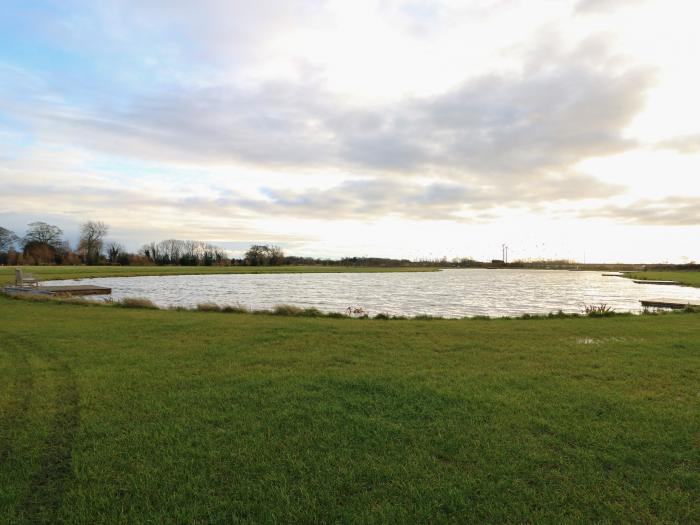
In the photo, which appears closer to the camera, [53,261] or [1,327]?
[1,327]

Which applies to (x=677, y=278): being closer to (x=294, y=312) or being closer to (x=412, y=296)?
(x=412, y=296)

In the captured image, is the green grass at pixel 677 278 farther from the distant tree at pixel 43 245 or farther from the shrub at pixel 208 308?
the distant tree at pixel 43 245

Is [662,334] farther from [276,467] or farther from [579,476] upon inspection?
[276,467]

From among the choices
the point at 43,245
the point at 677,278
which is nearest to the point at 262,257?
the point at 43,245

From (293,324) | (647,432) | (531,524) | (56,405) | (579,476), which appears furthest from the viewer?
(293,324)

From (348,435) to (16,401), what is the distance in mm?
4929

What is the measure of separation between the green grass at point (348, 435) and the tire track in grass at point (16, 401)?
1.2 inches

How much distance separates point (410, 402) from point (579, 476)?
244 cm

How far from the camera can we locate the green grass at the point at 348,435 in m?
3.66

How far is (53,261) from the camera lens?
338 feet

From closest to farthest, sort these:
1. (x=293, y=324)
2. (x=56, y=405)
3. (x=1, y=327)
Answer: (x=56, y=405) → (x=1, y=327) → (x=293, y=324)

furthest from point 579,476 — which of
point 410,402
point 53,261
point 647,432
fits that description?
point 53,261

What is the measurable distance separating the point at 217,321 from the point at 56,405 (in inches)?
338

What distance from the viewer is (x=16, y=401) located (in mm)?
6035
